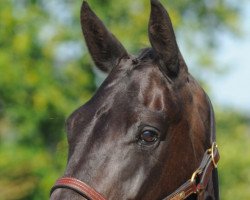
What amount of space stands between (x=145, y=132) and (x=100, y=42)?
0.89m

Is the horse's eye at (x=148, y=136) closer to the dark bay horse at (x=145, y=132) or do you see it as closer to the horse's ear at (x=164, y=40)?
the dark bay horse at (x=145, y=132)

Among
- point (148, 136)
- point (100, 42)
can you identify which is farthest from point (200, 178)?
point (100, 42)

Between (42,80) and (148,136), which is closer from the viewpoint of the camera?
(148,136)

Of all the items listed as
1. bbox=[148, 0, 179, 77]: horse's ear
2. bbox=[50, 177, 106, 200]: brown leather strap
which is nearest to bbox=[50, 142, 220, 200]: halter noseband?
bbox=[50, 177, 106, 200]: brown leather strap

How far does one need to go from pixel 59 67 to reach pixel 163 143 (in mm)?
15759

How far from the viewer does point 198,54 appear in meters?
25.9

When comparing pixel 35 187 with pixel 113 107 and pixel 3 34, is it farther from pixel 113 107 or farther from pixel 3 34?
pixel 113 107

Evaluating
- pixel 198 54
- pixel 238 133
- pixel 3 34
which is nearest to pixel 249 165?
pixel 238 133

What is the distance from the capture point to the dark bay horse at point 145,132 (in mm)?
4094

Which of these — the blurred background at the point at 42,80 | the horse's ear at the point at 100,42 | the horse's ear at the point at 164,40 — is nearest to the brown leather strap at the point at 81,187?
the horse's ear at the point at 164,40

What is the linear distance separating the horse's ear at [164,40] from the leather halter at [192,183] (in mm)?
467

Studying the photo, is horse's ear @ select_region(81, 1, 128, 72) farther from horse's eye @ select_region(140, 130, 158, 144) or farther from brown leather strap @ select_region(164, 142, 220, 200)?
brown leather strap @ select_region(164, 142, 220, 200)

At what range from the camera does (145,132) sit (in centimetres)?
419

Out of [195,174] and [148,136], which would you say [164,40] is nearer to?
[148,136]
